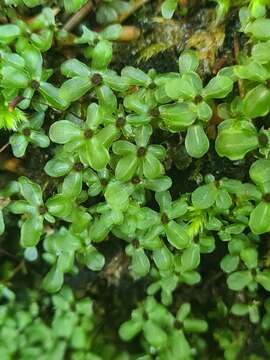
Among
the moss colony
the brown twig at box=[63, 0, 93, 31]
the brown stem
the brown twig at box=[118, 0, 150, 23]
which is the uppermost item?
the brown twig at box=[63, 0, 93, 31]

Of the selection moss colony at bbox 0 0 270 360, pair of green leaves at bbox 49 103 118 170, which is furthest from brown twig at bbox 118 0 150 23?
pair of green leaves at bbox 49 103 118 170

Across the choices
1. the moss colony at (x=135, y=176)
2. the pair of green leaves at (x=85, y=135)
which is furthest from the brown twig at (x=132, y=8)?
the pair of green leaves at (x=85, y=135)

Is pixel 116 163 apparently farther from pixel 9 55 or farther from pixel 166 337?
pixel 166 337

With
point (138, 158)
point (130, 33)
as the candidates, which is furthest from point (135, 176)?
point (130, 33)

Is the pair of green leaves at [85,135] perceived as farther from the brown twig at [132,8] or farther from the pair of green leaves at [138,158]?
the brown twig at [132,8]

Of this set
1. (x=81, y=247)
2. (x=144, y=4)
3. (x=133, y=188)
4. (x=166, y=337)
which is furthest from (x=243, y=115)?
(x=166, y=337)

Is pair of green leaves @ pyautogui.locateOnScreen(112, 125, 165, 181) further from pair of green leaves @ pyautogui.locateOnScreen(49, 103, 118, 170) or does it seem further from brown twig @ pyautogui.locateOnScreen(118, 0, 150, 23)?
brown twig @ pyautogui.locateOnScreen(118, 0, 150, 23)
